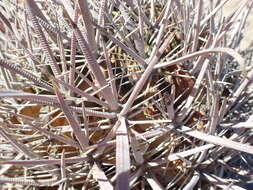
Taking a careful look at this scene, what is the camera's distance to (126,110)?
47cm

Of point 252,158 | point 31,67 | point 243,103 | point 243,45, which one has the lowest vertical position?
point 252,158

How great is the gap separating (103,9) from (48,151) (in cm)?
24

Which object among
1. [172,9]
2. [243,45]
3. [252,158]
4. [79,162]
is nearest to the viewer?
[79,162]

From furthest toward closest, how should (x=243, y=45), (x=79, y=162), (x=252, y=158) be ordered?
1. (x=243, y=45)
2. (x=252, y=158)
3. (x=79, y=162)

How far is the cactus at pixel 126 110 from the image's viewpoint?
47cm

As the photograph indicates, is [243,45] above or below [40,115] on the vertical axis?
above

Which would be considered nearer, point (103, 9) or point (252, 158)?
point (103, 9)

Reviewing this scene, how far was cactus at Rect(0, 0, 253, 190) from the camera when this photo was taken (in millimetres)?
471

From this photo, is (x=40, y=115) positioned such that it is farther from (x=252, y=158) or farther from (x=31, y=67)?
(x=252, y=158)

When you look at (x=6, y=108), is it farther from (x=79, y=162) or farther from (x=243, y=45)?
(x=243, y=45)

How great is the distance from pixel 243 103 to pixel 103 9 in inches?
12.4

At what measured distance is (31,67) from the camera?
595 millimetres

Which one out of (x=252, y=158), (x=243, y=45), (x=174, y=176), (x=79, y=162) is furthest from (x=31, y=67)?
(x=243, y=45)

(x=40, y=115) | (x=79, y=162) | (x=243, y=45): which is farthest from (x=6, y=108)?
(x=243, y=45)
